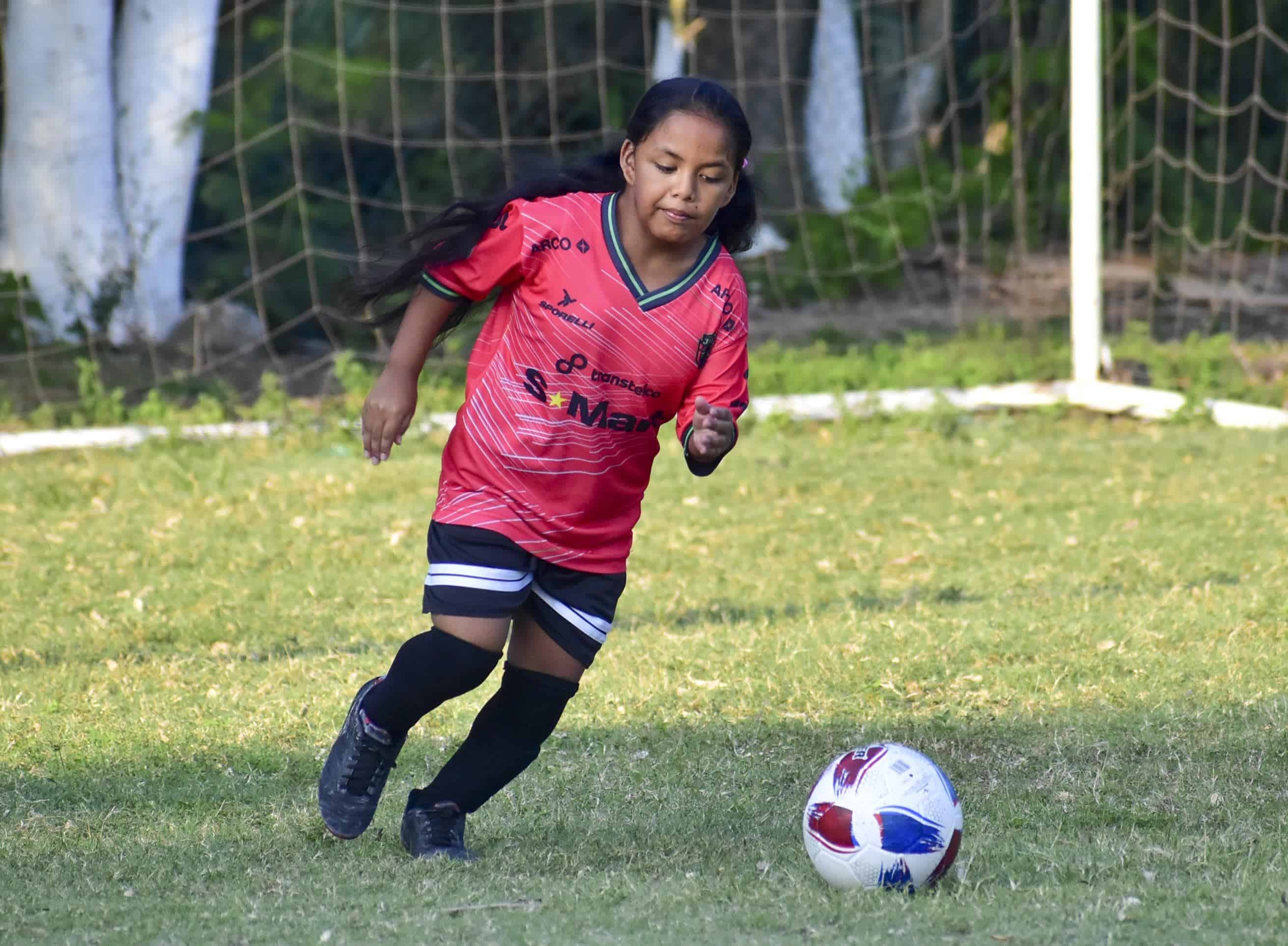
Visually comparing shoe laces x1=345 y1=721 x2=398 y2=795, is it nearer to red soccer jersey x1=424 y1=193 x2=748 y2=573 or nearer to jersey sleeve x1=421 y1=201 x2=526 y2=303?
red soccer jersey x1=424 y1=193 x2=748 y2=573

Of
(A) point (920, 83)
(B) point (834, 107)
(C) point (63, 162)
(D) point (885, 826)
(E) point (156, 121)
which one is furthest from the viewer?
(A) point (920, 83)

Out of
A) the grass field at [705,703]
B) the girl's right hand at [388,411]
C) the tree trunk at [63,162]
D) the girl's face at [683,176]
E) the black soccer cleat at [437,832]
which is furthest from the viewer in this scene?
the tree trunk at [63,162]

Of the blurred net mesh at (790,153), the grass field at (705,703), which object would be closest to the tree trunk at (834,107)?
the blurred net mesh at (790,153)

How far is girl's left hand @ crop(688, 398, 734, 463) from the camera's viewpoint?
10.8 ft

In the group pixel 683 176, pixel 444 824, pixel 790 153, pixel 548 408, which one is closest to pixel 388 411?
pixel 548 408

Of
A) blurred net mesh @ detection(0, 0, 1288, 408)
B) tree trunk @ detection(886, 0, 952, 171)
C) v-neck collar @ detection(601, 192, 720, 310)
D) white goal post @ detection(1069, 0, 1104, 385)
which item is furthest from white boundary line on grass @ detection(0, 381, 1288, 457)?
tree trunk @ detection(886, 0, 952, 171)

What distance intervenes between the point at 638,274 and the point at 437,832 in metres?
1.27

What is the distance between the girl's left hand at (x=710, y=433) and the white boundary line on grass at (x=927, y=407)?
20.1 feet

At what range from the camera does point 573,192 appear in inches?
144

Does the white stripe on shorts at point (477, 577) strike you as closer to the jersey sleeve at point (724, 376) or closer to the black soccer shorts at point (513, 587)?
the black soccer shorts at point (513, 587)

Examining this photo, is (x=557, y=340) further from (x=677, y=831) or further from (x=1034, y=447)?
(x=1034, y=447)

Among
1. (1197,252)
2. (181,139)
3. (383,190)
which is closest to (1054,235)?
(1197,252)

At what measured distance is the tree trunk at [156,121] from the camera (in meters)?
10.9

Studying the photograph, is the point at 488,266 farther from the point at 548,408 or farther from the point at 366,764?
the point at 366,764
